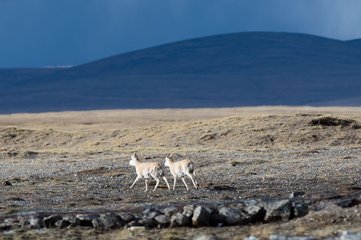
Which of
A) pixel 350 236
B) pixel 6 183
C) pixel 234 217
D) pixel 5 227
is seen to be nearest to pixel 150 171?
pixel 6 183

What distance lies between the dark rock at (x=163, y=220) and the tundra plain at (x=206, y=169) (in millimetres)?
384

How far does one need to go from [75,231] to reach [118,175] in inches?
554

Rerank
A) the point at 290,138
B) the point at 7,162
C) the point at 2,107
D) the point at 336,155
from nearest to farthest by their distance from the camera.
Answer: the point at 336,155 → the point at 7,162 → the point at 290,138 → the point at 2,107

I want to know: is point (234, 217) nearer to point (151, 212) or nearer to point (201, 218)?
point (201, 218)

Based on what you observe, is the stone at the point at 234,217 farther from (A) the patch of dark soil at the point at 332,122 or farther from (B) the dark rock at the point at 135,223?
(A) the patch of dark soil at the point at 332,122

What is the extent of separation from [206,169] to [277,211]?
15.9 m

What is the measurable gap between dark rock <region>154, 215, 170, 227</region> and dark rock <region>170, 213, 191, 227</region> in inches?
3.7

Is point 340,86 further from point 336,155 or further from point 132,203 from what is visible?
point 132,203

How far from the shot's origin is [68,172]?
108 ft

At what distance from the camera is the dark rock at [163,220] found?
55.6ft

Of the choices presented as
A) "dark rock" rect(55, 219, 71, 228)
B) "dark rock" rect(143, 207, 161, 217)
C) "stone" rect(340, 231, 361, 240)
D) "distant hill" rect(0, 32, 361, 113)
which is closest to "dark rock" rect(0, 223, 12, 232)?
"dark rock" rect(55, 219, 71, 228)

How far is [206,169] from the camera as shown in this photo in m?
32.7

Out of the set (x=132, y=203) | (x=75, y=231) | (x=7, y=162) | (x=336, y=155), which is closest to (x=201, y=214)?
(x=75, y=231)

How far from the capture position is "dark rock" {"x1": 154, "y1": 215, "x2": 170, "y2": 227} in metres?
16.9
